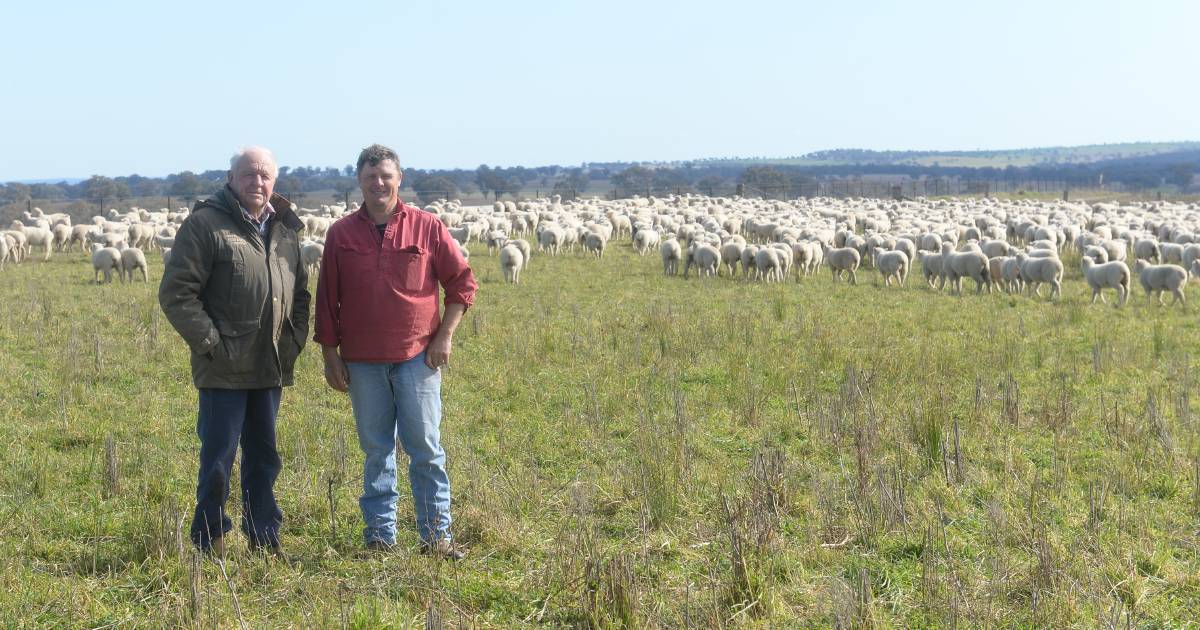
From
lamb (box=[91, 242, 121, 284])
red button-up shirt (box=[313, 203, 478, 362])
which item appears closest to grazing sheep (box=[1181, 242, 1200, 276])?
red button-up shirt (box=[313, 203, 478, 362])

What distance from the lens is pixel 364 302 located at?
17.0ft

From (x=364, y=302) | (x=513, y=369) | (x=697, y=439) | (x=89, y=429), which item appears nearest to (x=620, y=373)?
(x=513, y=369)

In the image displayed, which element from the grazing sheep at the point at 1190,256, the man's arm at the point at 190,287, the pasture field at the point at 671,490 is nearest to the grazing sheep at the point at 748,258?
the grazing sheep at the point at 1190,256

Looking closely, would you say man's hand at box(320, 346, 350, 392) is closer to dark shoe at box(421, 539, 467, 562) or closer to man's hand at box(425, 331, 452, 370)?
man's hand at box(425, 331, 452, 370)

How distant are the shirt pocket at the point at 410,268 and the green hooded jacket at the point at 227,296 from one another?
64cm

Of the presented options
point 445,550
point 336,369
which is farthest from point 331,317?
point 445,550

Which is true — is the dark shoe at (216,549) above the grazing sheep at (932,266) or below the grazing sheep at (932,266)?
above

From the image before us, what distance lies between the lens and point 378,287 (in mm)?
5184

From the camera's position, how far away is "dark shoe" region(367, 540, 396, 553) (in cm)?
544

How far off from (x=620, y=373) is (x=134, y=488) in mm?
5415

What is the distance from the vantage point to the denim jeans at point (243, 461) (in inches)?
199

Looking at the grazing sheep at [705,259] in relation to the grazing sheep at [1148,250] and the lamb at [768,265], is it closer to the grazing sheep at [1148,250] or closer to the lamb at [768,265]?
the lamb at [768,265]

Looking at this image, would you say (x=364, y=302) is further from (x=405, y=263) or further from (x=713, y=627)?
(x=713, y=627)

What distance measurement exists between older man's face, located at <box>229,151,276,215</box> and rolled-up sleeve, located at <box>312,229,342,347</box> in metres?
0.40
